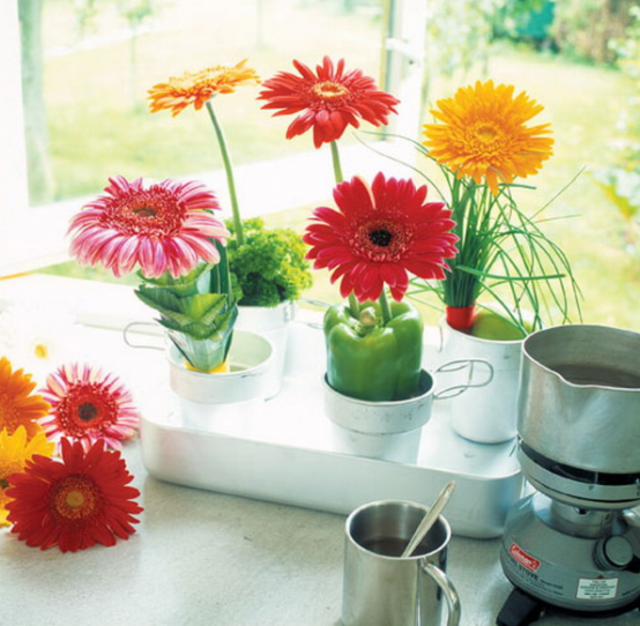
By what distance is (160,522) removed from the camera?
0.96 metres

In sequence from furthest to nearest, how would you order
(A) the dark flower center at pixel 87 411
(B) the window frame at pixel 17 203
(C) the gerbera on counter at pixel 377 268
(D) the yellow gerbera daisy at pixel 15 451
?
(B) the window frame at pixel 17 203
(A) the dark flower center at pixel 87 411
(D) the yellow gerbera daisy at pixel 15 451
(C) the gerbera on counter at pixel 377 268

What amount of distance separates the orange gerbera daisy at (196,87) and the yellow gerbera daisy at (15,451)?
1.11 ft

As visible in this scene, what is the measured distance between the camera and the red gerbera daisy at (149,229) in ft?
2.68

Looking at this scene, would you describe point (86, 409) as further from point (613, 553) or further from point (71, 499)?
point (613, 553)

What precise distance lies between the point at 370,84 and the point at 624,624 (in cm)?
54

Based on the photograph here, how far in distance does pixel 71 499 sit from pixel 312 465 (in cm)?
23

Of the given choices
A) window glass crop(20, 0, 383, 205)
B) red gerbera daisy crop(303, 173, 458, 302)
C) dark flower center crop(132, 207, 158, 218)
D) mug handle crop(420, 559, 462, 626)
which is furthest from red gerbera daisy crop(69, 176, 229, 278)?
window glass crop(20, 0, 383, 205)

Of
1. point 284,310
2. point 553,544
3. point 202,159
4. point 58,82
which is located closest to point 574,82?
point 202,159

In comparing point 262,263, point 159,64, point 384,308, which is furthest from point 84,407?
point 159,64

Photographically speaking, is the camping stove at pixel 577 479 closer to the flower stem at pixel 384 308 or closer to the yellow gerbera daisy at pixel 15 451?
the flower stem at pixel 384 308

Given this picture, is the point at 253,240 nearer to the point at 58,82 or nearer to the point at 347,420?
the point at 347,420

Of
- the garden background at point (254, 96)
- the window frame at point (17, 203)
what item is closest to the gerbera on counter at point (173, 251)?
the window frame at point (17, 203)

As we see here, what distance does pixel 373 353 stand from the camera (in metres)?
0.91

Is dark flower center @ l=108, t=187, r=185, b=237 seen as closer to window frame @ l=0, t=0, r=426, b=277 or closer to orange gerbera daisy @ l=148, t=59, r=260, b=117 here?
orange gerbera daisy @ l=148, t=59, r=260, b=117
